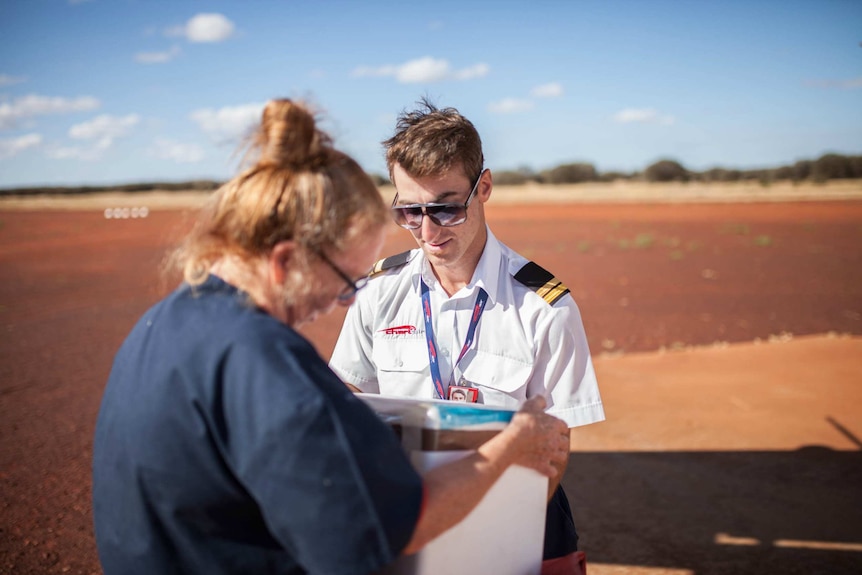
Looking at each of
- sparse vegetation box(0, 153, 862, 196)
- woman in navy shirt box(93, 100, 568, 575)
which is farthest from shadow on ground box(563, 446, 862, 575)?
sparse vegetation box(0, 153, 862, 196)

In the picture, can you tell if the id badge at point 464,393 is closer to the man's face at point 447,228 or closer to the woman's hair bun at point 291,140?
the man's face at point 447,228

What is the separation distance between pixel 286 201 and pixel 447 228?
1.38 metres

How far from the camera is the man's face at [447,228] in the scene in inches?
104

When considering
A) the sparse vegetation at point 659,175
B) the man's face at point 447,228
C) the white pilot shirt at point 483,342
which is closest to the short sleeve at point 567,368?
the white pilot shirt at point 483,342

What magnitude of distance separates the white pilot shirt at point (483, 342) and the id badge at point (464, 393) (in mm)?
27

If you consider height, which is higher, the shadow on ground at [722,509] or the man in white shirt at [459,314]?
the man in white shirt at [459,314]

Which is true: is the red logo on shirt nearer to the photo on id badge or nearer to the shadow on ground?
the photo on id badge

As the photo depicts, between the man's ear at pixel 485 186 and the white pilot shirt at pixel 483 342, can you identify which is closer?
the white pilot shirt at pixel 483 342

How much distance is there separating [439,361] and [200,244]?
1408mm

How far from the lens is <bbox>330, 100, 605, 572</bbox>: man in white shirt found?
243cm

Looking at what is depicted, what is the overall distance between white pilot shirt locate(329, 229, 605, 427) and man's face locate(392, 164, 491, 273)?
8cm

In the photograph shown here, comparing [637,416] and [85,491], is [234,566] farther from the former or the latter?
[637,416]

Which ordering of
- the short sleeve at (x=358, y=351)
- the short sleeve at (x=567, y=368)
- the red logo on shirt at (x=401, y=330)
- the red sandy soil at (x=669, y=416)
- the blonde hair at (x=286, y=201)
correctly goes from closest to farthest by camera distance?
the blonde hair at (x=286, y=201)
the short sleeve at (x=567, y=368)
the red logo on shirt at (x=401, y=330)
the short sleeve at (x=358, y=351)
the red sandy soil at (x=669, y=416)

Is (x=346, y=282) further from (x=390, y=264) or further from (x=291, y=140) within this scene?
(x=390, y=264)
